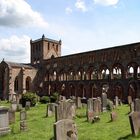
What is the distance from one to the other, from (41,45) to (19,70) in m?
8.85

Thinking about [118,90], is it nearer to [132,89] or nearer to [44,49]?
[132,89]

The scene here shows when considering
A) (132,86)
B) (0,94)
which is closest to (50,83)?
(0,94)

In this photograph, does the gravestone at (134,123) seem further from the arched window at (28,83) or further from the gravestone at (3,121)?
the arched window at (28,83)

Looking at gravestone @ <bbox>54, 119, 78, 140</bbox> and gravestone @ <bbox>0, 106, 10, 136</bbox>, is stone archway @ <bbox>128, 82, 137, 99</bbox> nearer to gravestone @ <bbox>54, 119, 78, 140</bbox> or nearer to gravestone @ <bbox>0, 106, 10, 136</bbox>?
gravestone @ <bbox>0, 106, 10, 136</bbox>

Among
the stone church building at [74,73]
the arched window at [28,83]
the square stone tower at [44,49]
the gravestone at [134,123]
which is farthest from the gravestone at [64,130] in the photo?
the square stone tower at [44,49]

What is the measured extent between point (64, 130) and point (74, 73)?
128 feet

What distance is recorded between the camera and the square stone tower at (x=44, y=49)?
56.5 metres

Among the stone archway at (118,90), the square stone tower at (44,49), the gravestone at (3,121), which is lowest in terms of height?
the gravestone at (3,121)

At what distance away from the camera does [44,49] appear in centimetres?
5659

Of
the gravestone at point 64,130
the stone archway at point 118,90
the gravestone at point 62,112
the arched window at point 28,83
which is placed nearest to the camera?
the gravestone at point 64,130

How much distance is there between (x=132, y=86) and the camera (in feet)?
128

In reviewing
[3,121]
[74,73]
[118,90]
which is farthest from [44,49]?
[3,121]

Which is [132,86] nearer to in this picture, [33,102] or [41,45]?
[33,102]

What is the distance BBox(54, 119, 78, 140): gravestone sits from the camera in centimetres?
807
